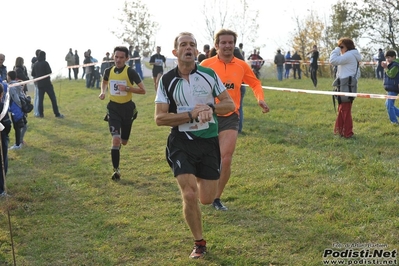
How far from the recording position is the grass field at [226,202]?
600cm

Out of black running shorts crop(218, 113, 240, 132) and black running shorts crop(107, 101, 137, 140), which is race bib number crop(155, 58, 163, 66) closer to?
black running shorts crop(107, 101, 137, 140)

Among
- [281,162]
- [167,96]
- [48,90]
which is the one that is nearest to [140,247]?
[167,96]

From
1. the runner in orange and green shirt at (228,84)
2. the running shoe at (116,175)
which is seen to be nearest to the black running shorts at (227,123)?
the runner in orange and green shirt at (228,84)

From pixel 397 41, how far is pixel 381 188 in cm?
3718

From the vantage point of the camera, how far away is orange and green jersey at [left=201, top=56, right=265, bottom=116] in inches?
288

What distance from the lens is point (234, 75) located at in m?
7.33

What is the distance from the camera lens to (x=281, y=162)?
10.2 meters

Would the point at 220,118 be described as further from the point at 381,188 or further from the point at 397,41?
the point at 397,41

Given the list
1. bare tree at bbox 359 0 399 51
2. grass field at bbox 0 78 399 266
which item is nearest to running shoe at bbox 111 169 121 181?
grass field at bbox 0 78 399 266

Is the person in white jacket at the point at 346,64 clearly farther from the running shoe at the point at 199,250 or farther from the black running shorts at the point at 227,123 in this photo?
the running shoe at the point at 199,250

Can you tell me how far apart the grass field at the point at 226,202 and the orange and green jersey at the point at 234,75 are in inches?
57.4

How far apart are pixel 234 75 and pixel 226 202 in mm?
1734

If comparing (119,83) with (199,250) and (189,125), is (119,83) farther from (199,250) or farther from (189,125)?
(199,250)

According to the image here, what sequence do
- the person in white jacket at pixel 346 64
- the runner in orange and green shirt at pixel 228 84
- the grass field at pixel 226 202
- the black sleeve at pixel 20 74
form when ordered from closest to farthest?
the grass field at pixel 226 202, the runner in orange and green shirt at pixel 228 84, the person in white jacket at pixel 346 64, the black sleeve at pixel 20 74
